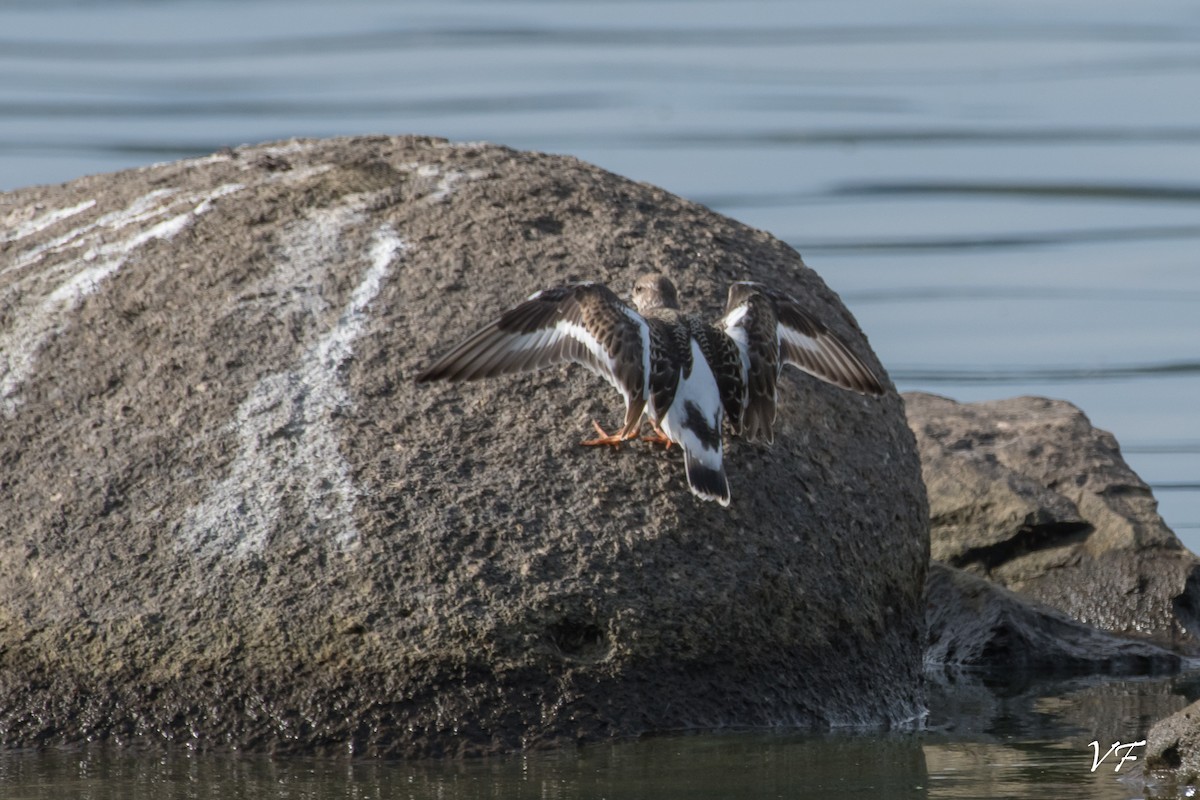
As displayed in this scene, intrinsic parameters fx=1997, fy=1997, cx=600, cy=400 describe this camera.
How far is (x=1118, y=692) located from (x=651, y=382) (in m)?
2.43

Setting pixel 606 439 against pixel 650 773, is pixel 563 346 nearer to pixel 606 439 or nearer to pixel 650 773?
pixel 606 439

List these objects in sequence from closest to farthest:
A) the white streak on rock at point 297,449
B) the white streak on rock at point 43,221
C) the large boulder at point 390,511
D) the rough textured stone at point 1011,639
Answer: the large boulder at point 390,511 → the white streak on rock at point 297,449 → the white streak on rock at point 43,221 → the rough textured stone at point 1011,639

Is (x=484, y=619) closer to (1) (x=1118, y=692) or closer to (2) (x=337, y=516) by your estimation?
(2) (x=337, y=516)

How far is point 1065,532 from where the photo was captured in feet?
29.3

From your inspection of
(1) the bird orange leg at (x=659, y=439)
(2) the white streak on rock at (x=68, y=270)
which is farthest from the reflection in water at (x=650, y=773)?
(2) the white streak on rock at (x=68, y=270)

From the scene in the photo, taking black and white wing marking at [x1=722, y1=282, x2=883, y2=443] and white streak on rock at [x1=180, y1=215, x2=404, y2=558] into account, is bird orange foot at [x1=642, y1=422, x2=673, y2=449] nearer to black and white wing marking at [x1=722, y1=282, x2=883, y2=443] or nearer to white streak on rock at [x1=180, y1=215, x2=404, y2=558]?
black and white wing marking at [x1=722, y1=282, x2=883, y2=443]

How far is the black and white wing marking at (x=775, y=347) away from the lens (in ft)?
21.7

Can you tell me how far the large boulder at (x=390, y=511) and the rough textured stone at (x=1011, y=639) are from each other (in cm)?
107

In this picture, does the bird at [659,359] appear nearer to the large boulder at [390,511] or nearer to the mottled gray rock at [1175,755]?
the large boulder at [390,511]

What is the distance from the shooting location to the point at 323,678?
237 inches

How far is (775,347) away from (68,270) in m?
2.56

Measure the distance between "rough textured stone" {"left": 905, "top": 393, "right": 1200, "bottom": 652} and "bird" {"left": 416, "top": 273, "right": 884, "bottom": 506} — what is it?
2.37 meters

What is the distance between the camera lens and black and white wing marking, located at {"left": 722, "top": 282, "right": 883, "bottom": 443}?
6625 millimetres

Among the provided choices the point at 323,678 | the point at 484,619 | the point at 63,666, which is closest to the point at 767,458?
the point at 484,619
